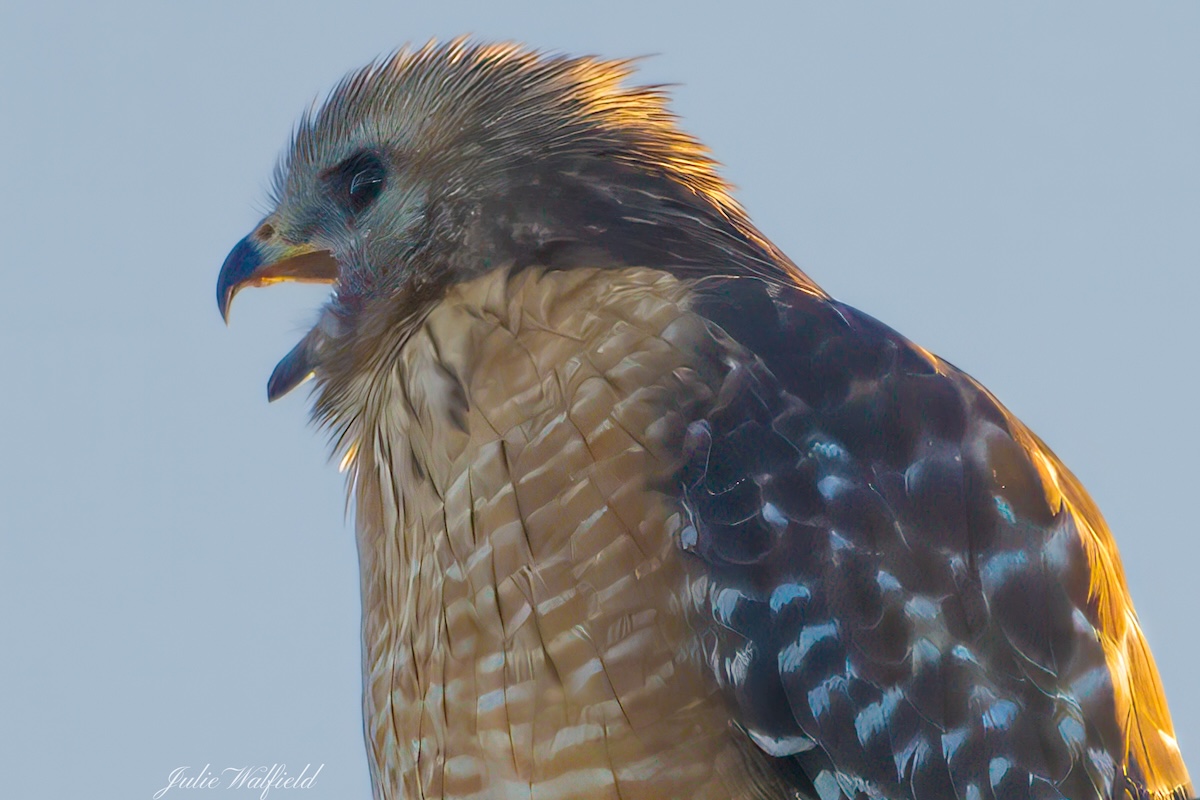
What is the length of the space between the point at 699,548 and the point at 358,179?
1607 millimetres

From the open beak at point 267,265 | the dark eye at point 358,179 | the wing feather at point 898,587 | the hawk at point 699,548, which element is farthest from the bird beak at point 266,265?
the wing feather at point 898,587

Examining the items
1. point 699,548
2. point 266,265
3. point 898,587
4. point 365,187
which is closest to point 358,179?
point 365,187

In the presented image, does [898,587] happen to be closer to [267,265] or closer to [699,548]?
[699,548]

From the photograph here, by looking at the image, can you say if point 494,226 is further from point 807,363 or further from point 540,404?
point 807,363

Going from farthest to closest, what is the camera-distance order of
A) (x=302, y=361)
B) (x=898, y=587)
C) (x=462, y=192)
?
1. (x=302, y=361)
2. (x=462, y=192)
3. (x=898, y=587)

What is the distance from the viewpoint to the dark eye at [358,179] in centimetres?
437

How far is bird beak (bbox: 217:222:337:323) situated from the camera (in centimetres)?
456

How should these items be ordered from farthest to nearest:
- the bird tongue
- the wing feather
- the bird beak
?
the bird beak < the bird tongue < the wing feather

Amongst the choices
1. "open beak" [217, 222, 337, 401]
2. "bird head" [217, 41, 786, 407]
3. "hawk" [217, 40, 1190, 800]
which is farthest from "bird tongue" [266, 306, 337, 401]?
"hawk" [217, 40, 1190, 800]

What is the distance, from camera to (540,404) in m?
3.56

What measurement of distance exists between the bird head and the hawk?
0.02 metres

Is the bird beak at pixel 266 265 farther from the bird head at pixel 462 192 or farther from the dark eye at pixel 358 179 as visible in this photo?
the dark eye at pixel 358 179

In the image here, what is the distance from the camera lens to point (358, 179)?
14.5ft

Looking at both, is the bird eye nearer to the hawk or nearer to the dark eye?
the dark eye
